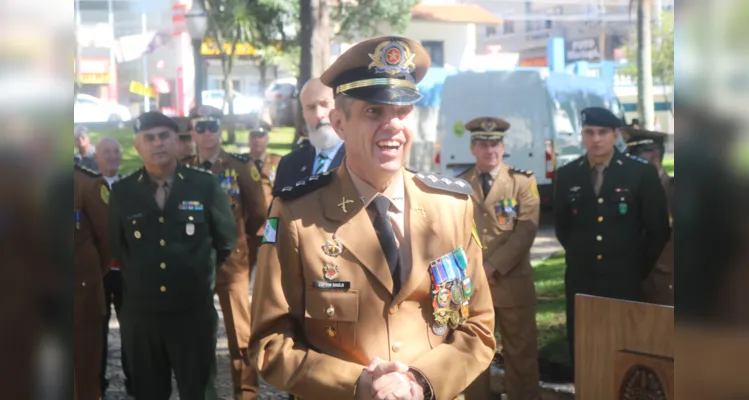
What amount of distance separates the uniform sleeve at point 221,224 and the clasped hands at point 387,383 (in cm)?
299

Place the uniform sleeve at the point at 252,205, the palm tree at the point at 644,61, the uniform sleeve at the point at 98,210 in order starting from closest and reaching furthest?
the uniform sleeve at the point at 98,210
the uniform sleeve at the point at 252,205
the palm tree at the point at 644,61

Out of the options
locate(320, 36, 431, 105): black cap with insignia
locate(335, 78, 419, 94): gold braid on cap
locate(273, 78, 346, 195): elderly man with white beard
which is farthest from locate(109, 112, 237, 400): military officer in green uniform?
locate(335, 78, 419, 94): gold braid on cap

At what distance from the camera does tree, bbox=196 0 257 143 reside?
25736mm

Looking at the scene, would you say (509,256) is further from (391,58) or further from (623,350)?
(391,58)

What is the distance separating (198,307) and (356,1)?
27.0 m

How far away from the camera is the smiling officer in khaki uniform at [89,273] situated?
5.56 metres

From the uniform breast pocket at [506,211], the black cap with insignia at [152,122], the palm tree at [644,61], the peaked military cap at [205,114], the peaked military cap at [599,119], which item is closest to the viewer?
the black cap with insignia at [152,122]

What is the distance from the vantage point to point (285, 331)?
2562 millimetres

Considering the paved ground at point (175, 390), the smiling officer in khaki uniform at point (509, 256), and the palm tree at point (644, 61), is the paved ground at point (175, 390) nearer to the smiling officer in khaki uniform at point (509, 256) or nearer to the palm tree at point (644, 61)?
the smiling officer in khaki uniform at point (509, 256)

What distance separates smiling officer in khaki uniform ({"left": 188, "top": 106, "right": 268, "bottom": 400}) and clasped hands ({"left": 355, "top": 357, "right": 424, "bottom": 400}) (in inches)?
147

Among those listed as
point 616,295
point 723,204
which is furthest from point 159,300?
point 723,204

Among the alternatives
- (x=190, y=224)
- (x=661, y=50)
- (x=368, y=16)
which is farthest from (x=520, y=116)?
(x=661, y=50)

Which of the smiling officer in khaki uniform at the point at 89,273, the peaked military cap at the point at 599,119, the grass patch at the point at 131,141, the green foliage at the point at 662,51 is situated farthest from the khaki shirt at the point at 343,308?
the green foliage at the point at 662,51

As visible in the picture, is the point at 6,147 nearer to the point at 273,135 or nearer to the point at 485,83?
the point at 485,83
